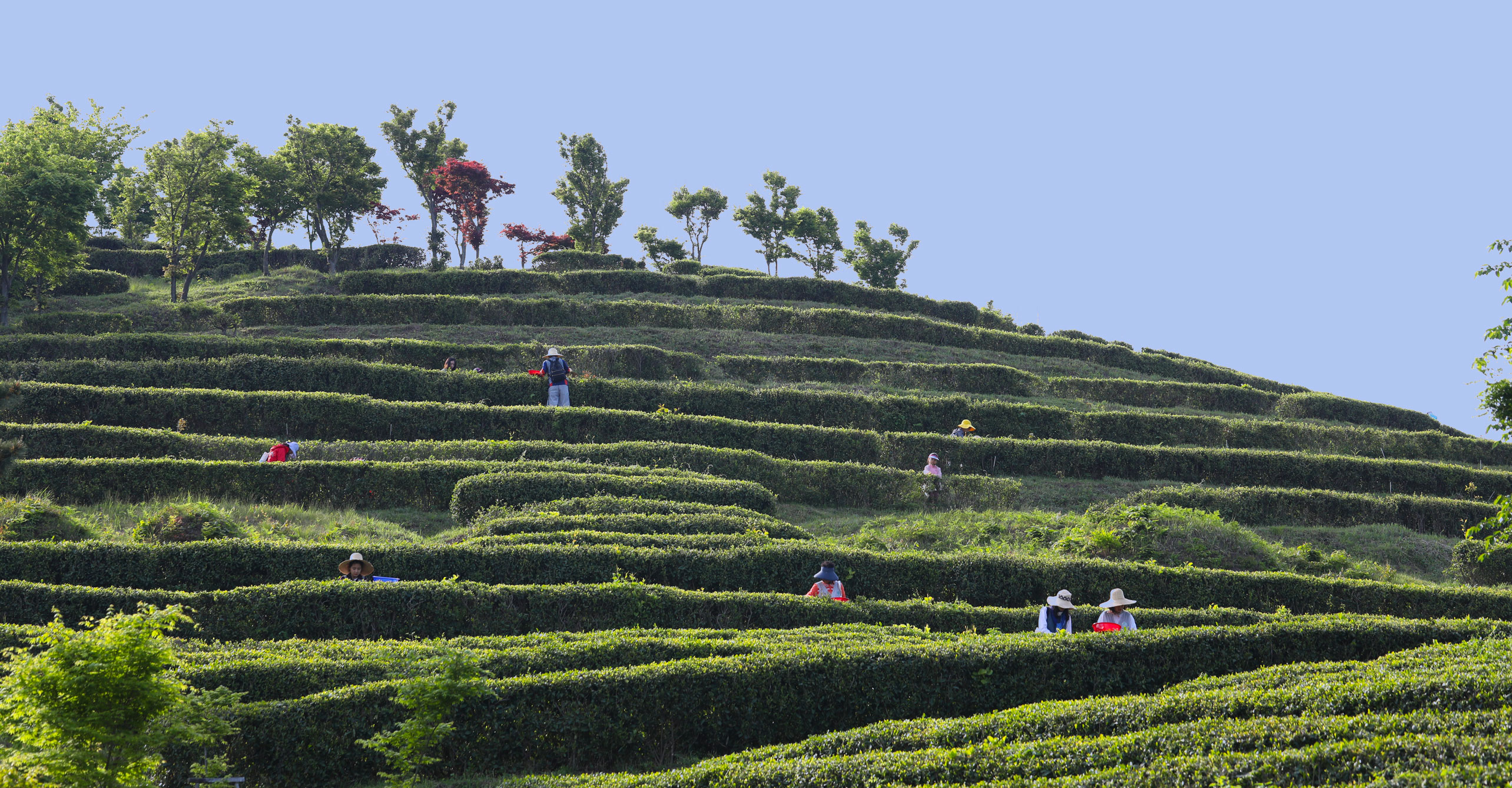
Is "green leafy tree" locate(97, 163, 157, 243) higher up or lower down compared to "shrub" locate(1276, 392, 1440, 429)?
higher up

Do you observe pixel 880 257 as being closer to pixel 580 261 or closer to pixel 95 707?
pixel 580 261

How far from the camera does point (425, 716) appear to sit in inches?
351

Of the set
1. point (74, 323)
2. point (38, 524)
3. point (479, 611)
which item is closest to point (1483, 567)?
point (479, 611)

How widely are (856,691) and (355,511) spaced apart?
14.2m

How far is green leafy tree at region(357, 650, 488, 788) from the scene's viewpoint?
28.9 ft

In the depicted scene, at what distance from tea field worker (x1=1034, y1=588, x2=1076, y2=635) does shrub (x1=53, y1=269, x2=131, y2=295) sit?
1890 inches

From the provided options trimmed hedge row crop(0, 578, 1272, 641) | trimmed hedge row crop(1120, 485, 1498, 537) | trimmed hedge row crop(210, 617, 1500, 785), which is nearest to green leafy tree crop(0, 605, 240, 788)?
trimmed hedge row crop(210, 617, 1500, 785)

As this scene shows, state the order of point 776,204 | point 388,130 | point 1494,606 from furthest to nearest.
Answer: point 776,204, point 388,130, point 1494,606

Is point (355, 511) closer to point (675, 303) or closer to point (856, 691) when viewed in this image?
point (856, 691)

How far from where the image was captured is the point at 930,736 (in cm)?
902

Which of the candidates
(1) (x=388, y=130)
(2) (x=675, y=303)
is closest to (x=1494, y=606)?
(2) (x=675, y=303)

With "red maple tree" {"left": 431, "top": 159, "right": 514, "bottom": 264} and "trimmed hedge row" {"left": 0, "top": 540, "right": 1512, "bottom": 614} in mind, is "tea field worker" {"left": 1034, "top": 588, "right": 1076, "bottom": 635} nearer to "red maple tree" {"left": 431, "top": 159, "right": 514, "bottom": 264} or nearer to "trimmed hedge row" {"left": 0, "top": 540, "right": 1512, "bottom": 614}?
"trimmed hedge row" {"left": 0, "top": 540, "right": 1512, "bottom": 614}

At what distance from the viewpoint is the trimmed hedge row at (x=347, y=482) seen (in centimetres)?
2002

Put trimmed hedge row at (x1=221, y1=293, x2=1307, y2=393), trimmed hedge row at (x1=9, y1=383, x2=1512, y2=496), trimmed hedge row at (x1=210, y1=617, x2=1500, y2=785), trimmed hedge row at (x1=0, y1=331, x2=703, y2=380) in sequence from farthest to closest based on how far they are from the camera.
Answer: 1. trimmed hedge row at (x1=221, y1=293, x2=1307, y2=393)
2. trimmed hedge row at (x1=0, y1=331, x2=703, y2=380)
3. trimmed hedge row at (x1=9, y1=383, x2=1512, y2=496)
4. trimmed hedge row at (x1=210, y1=617, x2=1500, y2=785)
